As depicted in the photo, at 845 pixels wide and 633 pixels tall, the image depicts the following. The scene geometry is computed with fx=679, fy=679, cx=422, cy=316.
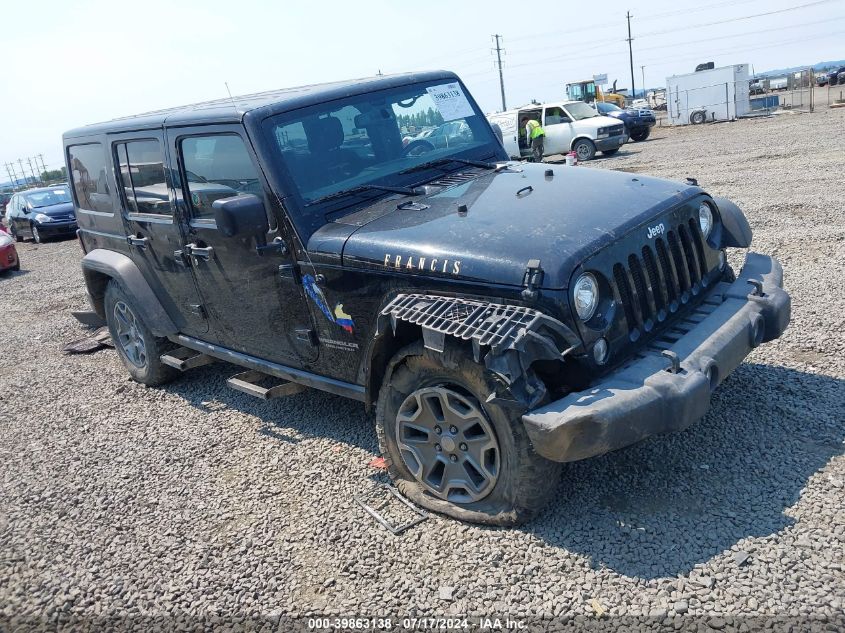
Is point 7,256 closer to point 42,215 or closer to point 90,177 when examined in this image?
point 42,215

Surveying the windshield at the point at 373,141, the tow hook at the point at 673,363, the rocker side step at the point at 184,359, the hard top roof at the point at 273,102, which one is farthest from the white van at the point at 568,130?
the tow hook at the point at 673,363

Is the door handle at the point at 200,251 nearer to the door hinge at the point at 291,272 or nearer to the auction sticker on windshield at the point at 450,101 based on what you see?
the door hinge at the point at 291,272

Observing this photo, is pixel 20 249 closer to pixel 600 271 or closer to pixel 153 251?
pixel 153 251

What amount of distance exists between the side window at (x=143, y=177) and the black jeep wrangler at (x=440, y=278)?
0.02 metres

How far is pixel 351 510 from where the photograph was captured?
143 inches

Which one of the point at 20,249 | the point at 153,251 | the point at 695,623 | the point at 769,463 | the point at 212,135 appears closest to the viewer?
A: the point at 695,623

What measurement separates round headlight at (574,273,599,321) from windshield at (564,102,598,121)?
1927cm

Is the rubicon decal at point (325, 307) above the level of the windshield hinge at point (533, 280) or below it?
below

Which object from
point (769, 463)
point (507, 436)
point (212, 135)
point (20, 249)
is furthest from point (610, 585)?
point (20, 249)

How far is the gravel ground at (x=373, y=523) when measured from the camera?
2.81 m

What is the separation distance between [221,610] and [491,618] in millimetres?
1219

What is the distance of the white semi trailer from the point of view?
94.1 ft

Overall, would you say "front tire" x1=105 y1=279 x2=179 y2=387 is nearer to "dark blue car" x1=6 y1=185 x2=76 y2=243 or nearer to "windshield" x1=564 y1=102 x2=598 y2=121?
"dark blue car" x1=6 y1=185 x2=76 y2=243

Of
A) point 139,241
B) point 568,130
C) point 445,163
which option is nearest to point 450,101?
point 445,163
